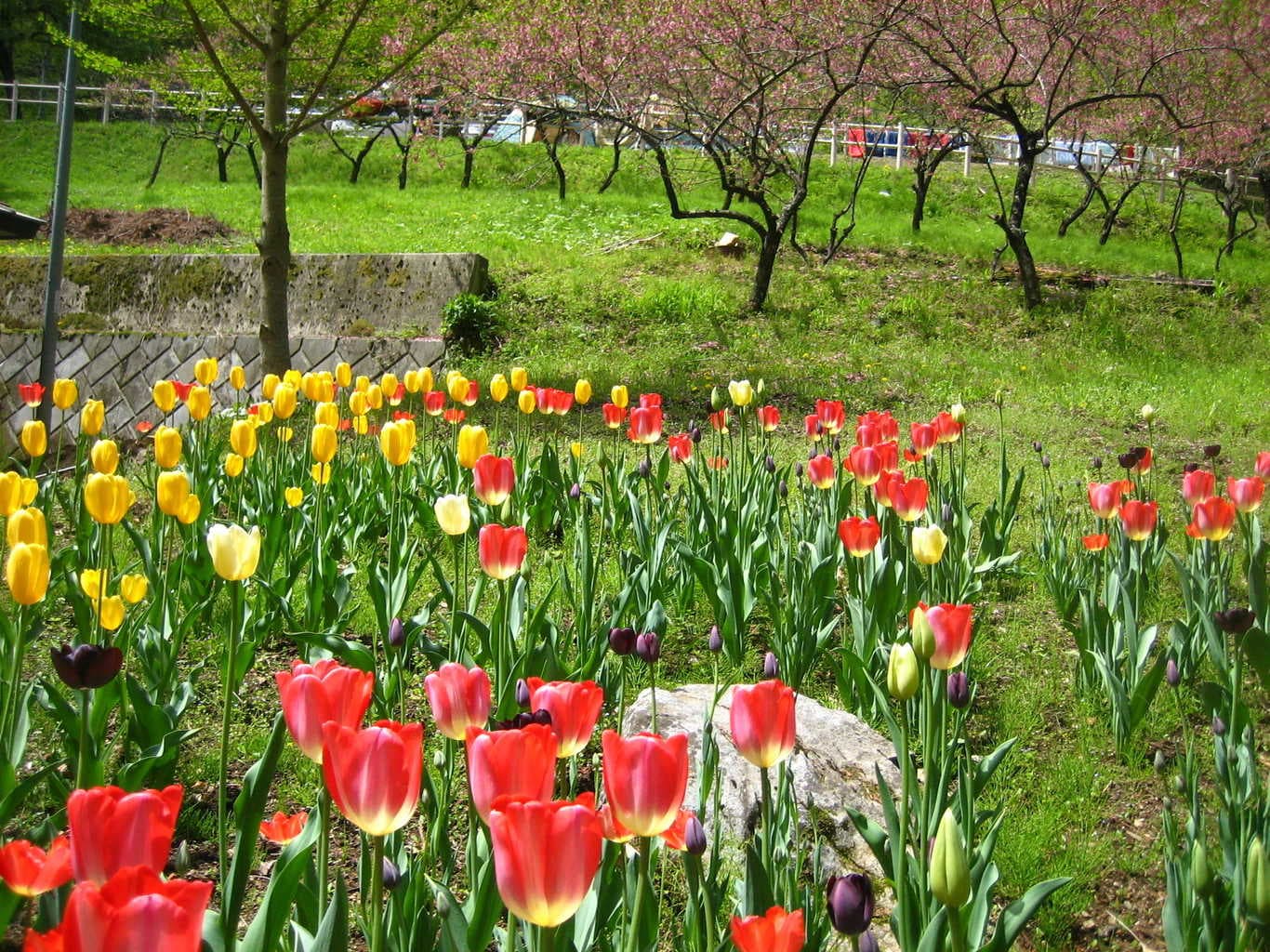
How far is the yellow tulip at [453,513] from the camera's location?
75.2 inches

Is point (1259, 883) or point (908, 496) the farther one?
point (908, 496)

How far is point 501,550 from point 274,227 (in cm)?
699

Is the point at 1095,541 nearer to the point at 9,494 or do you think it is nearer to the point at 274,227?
the point at 9,494

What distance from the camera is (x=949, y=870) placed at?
38.4 inches

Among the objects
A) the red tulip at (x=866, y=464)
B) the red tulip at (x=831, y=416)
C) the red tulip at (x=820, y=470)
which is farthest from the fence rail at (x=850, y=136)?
the red tulip at (x=866, y=464)

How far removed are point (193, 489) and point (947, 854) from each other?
3.52 m

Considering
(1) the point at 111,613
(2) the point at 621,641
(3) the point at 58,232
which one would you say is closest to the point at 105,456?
(1) the point at 111,613

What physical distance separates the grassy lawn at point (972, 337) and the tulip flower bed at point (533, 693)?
0.58 ft

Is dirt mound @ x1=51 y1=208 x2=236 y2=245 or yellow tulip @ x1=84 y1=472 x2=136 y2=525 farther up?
dirt mound @ x1=51 y1=208 x2=236 y2=245

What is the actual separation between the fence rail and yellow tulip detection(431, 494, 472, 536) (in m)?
14.1

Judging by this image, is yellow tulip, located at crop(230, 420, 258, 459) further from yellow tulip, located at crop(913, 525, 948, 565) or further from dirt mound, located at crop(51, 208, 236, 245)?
dirt mound, located at crop(51, 208, 236, 245)

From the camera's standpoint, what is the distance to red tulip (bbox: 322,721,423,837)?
901mm

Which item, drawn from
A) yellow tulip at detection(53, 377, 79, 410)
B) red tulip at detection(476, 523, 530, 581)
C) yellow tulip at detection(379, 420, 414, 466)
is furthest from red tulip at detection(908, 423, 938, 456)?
yellow tulip at detection(53, 377, 79, 410)

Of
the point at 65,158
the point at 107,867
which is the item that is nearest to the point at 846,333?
the point at 65,158
